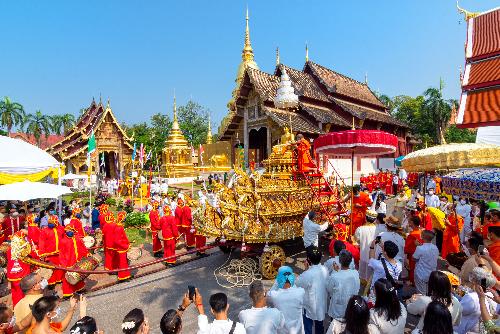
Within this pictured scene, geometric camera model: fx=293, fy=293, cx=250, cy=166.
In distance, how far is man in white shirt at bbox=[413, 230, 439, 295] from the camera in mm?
4836

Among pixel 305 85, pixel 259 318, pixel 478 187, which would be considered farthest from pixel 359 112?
pixel 259 318

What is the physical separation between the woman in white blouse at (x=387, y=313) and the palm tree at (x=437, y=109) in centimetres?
4958

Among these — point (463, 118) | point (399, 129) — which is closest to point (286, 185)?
point (463, 118)

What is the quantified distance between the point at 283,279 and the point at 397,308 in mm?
1242

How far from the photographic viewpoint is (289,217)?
282 inches

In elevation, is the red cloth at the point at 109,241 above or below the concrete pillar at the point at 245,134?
below

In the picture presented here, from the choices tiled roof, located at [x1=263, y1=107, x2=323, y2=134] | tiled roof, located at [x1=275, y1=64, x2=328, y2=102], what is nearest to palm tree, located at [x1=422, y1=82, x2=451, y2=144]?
tiled roof, located at [x1=275, y1=64, x2=328, y2=102]

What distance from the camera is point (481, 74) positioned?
40.7 ft

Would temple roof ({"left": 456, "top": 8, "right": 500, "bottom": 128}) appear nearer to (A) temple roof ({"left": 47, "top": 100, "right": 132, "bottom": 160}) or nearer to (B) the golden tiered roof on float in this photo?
(B) the golden tiered roof on float

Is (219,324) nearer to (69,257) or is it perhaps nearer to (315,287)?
(315,287)

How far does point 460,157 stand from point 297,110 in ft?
57.3

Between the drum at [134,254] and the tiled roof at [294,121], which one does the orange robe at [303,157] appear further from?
the tiled roof at [294,121]

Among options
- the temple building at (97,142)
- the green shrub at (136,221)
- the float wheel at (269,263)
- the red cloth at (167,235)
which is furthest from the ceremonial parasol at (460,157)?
the temple building at (97,142)

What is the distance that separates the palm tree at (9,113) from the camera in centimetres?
3991
